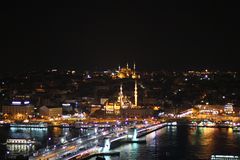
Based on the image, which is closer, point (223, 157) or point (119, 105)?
point (223, 157)

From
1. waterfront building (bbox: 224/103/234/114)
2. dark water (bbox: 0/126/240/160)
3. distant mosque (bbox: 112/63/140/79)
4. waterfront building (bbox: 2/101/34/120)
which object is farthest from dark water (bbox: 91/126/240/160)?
distant mosque (bbox: 112/63/140/79)

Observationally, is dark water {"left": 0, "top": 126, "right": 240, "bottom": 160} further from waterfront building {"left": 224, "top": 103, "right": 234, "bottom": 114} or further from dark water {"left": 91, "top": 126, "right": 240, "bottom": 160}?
waterfront building {"left": 224, "top": 103, "right": 234, "bottom": 114}

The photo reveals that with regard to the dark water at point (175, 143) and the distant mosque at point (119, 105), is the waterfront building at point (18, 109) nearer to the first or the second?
the distant mosque at point (119, 105)

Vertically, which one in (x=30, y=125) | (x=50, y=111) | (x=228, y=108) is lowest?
(x=30, y=125)

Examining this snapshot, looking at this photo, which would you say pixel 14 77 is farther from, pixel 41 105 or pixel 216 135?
pixel 216 135

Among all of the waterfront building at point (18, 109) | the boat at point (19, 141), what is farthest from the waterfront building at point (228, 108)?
the boat at point (19, 141)

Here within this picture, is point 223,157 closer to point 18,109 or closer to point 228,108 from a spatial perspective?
point 18,109

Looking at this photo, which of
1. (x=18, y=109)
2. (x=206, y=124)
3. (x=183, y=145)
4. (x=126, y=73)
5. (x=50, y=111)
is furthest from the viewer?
(x=126, y=73)

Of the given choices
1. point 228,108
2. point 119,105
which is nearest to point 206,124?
point 228,108
